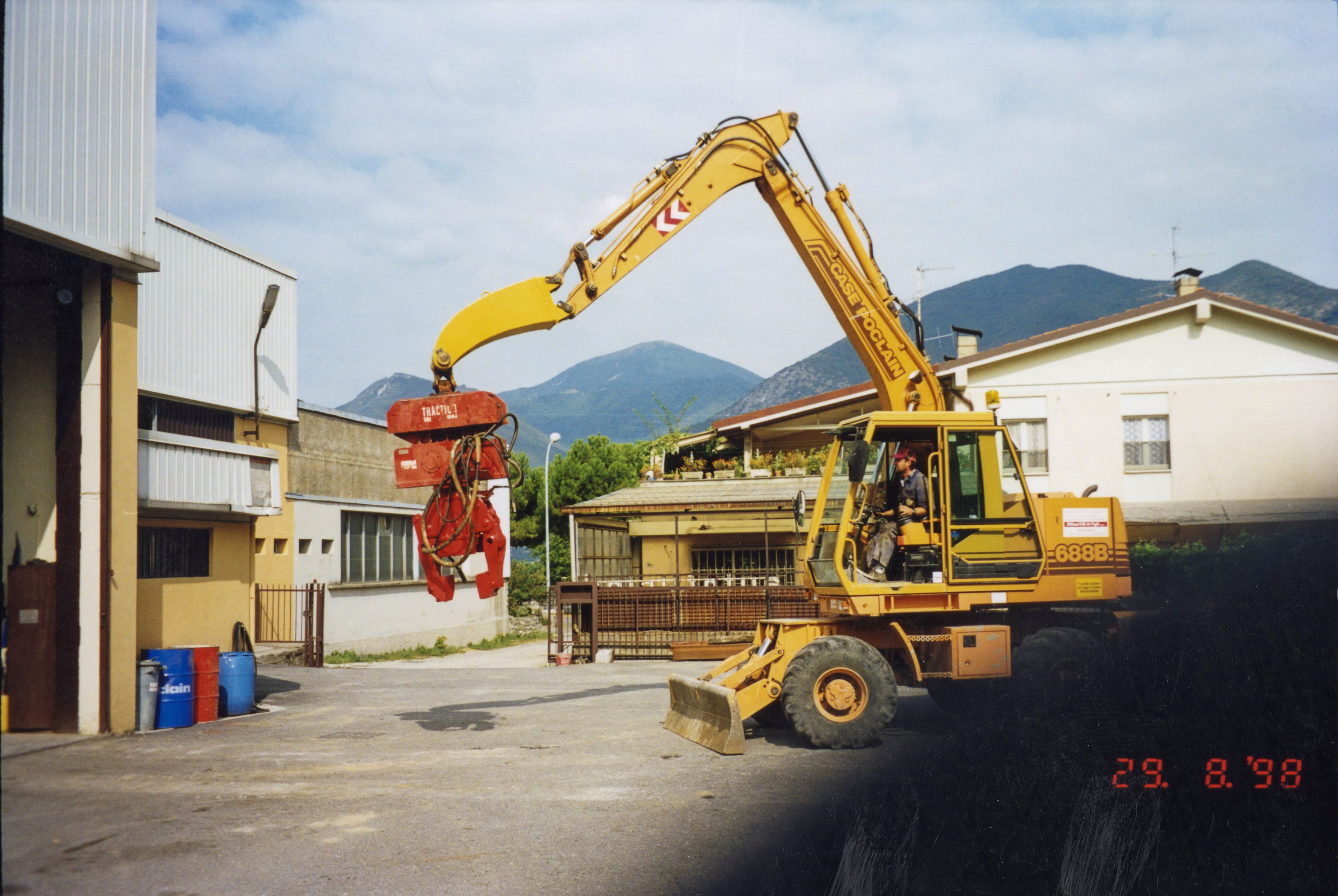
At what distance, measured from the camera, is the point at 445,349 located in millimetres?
8516

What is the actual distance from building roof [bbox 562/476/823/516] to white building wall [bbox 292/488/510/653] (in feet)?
11.2

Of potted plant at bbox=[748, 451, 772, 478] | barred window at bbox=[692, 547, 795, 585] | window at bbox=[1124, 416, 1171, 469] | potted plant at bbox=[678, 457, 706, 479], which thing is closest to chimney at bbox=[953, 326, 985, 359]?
window at bbox=[1124, 416, 1171, 469]

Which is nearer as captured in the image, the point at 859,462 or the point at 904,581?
the point at 859,462

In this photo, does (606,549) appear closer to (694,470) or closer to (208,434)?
(694,470)

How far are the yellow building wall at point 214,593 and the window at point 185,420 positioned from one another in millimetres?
1695

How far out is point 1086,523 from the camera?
30.8 feet

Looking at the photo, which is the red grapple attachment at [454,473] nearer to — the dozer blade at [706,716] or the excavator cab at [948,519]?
the dozer blade at [706,716]

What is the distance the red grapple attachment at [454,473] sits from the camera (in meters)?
7.45

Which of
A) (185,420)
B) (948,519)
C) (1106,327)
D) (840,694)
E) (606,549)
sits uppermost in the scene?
(1106,327)

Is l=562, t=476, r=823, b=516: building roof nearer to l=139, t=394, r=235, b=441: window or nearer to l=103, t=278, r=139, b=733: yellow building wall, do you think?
l=139, t=394, r=235, b=441: window

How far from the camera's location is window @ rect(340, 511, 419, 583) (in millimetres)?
25188

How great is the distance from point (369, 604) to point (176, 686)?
657 inches

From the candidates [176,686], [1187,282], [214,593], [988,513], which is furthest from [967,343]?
[176,686]

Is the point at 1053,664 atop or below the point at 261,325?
below
